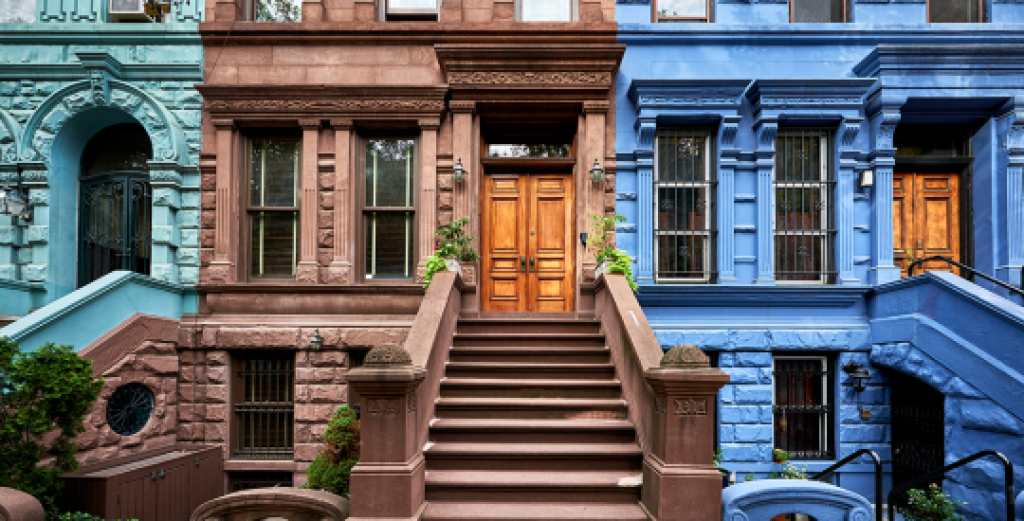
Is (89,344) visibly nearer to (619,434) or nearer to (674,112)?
(619,434)

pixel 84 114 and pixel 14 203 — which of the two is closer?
pixel 14 203

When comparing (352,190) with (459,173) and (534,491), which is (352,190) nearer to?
(459,173)

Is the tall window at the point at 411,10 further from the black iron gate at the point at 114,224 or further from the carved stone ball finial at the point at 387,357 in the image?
the carved stone ball finial at the point at 387,357

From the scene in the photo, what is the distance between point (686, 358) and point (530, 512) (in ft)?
6.85

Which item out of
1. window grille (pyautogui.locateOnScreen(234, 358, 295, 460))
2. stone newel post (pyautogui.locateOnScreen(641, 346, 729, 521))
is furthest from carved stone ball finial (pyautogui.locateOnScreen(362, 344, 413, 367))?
window grille (pyautogui.locateOnScreen(234, 358, 295, 460))

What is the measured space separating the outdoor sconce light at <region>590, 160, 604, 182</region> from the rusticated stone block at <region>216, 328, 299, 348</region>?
16.9 ft

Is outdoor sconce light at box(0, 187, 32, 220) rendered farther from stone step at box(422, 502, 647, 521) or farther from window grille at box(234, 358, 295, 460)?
stone step at box(422, 502, 647, 521)

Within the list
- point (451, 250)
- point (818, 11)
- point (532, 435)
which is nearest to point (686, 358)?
point (532, 435)

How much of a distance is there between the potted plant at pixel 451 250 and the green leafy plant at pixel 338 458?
2072 millimetres

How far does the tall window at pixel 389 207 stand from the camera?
940 centimetres

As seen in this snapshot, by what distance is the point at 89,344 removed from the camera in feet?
24.1

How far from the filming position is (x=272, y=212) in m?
9.39

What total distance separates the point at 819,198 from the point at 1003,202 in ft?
8.81

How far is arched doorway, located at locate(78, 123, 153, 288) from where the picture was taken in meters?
9.38
